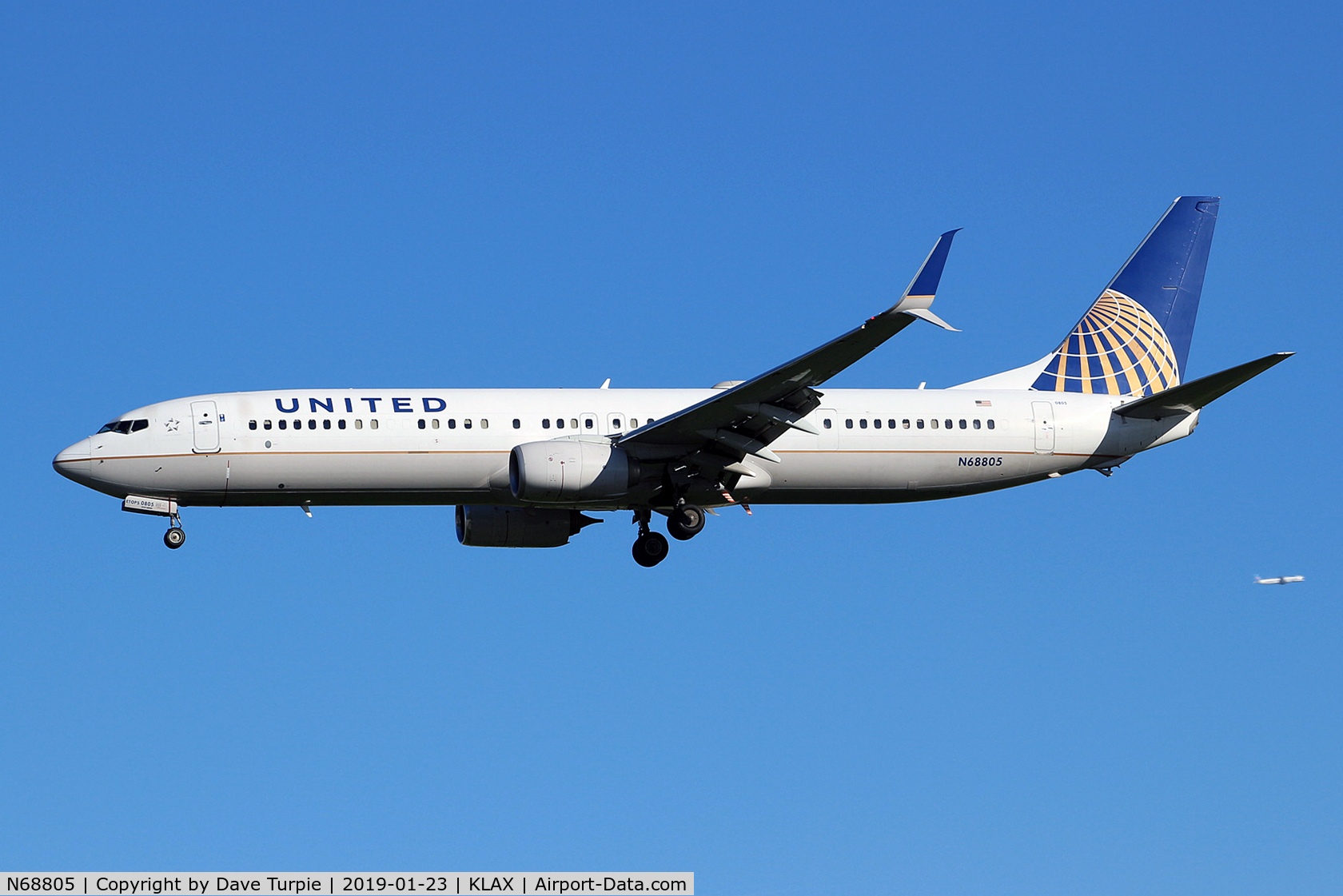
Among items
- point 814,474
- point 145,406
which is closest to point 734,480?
point 814,474

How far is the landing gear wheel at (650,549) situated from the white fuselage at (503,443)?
1.64 m

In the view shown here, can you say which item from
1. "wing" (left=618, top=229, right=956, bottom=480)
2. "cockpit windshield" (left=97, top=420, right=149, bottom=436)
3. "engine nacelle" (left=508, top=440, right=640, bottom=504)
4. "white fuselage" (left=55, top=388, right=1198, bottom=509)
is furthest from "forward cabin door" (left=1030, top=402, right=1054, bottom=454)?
"cockpit windshield" (left=97, top=420, right=149, bottom=436)

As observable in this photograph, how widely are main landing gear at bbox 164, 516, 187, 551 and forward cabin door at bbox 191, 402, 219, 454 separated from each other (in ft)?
5.55

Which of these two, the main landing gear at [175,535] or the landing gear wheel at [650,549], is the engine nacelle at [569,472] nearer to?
the landing gear wheel at [650,549]

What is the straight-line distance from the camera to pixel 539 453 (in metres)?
36.7

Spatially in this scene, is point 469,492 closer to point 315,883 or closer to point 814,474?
point 814,474

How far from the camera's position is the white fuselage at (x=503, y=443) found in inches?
1470

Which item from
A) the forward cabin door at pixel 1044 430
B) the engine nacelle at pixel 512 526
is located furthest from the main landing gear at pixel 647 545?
the forward cabin door at pixel 1044 430

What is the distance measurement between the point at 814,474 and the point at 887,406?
99.1 inches

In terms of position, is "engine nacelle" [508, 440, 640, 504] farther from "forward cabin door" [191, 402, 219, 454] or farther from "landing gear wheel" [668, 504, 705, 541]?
"forward cabin door" [191, 402, 219, 454]

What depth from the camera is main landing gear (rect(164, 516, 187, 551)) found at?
37562 mm
